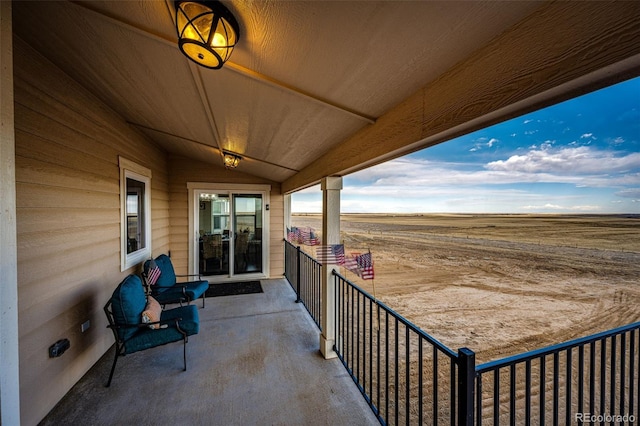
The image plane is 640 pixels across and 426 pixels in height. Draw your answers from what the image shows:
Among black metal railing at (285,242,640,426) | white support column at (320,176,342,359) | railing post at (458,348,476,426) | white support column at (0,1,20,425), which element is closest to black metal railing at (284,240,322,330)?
black metal railing at (285,242,640,426)

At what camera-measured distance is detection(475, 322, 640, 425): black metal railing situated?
1143mm

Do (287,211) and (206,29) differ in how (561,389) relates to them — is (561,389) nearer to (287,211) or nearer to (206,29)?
(206,29)

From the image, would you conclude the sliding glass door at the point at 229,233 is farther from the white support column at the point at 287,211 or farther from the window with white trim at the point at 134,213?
the window with white trim at the point at 134,213

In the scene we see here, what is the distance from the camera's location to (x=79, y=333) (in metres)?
2.32

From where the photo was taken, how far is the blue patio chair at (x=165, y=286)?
3487mm

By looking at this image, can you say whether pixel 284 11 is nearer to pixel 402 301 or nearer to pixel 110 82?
pixel 110 82

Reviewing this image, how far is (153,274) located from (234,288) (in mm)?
1726

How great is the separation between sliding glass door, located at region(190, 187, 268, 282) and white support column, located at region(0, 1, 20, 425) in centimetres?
452

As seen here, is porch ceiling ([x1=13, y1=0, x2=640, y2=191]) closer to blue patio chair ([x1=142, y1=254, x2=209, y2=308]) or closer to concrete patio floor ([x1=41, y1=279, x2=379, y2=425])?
concrete patio floor ([x1=41, y1=279, x2=379, y2=425])

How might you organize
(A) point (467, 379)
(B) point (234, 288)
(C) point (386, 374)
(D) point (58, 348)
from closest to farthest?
1. (A) point (467, 379)
2. (C) point (386, 374)
3. (D) point (58, 348)
4. (B) point (234, 288)

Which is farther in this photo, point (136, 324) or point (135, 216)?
point (135, 216)

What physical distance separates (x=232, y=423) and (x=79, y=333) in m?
1.72

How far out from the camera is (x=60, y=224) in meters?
2.06

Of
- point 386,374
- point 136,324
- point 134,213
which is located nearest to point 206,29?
point 386,374
